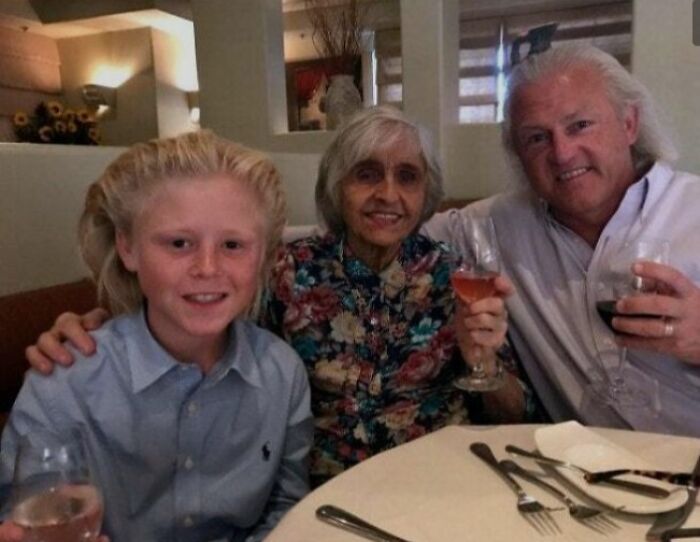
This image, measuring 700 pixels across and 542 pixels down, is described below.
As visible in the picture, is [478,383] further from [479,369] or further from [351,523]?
[351,523]

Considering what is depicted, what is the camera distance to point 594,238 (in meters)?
1.91

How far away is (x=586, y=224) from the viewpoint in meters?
1.90

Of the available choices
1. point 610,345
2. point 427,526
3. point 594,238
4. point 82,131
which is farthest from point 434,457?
point 82,131

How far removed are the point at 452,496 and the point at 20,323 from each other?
1.09 meters

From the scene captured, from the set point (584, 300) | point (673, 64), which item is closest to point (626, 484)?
point (584, 300)

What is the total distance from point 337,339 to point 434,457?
2.04ft

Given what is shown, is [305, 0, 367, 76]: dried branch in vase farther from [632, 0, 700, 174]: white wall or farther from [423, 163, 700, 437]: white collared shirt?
[423, 163, 700, 437]: white collared shirt

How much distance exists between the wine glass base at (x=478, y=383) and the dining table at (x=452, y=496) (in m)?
0.15

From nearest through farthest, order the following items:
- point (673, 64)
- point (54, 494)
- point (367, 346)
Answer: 1. point (54, 494)
2. point (367, 346)
3. point (673, 64)

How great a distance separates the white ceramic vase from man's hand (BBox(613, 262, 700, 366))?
2577 mm

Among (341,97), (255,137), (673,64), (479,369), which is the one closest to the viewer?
(479,369)

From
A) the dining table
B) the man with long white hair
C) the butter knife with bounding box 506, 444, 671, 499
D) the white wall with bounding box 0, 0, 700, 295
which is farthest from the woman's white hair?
the butter knife with bounding box 506, 444, 671, 499

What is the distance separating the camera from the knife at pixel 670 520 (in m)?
0.87

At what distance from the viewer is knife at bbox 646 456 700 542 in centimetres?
87
